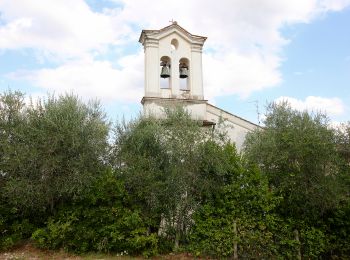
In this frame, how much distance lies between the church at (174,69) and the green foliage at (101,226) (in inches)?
253

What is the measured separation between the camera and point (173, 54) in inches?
812

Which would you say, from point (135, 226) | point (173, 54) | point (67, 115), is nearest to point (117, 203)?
point (135, 226)

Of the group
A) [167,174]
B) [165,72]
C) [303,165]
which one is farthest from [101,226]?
[165,72]

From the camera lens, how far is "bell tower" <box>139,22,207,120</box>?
20.0 meters

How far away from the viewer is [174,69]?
20.5 m

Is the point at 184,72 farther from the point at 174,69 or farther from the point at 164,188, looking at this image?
the point at 164,188

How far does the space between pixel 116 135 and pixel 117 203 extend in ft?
9.38

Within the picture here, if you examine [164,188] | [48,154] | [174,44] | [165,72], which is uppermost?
[174,44]

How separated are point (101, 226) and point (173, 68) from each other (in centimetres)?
974

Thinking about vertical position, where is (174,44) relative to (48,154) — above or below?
above

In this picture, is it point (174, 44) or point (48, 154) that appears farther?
point (174, 44)

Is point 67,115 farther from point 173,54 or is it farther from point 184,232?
point 173,54

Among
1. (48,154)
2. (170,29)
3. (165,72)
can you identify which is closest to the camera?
(48,154)

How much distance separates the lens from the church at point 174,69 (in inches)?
789
